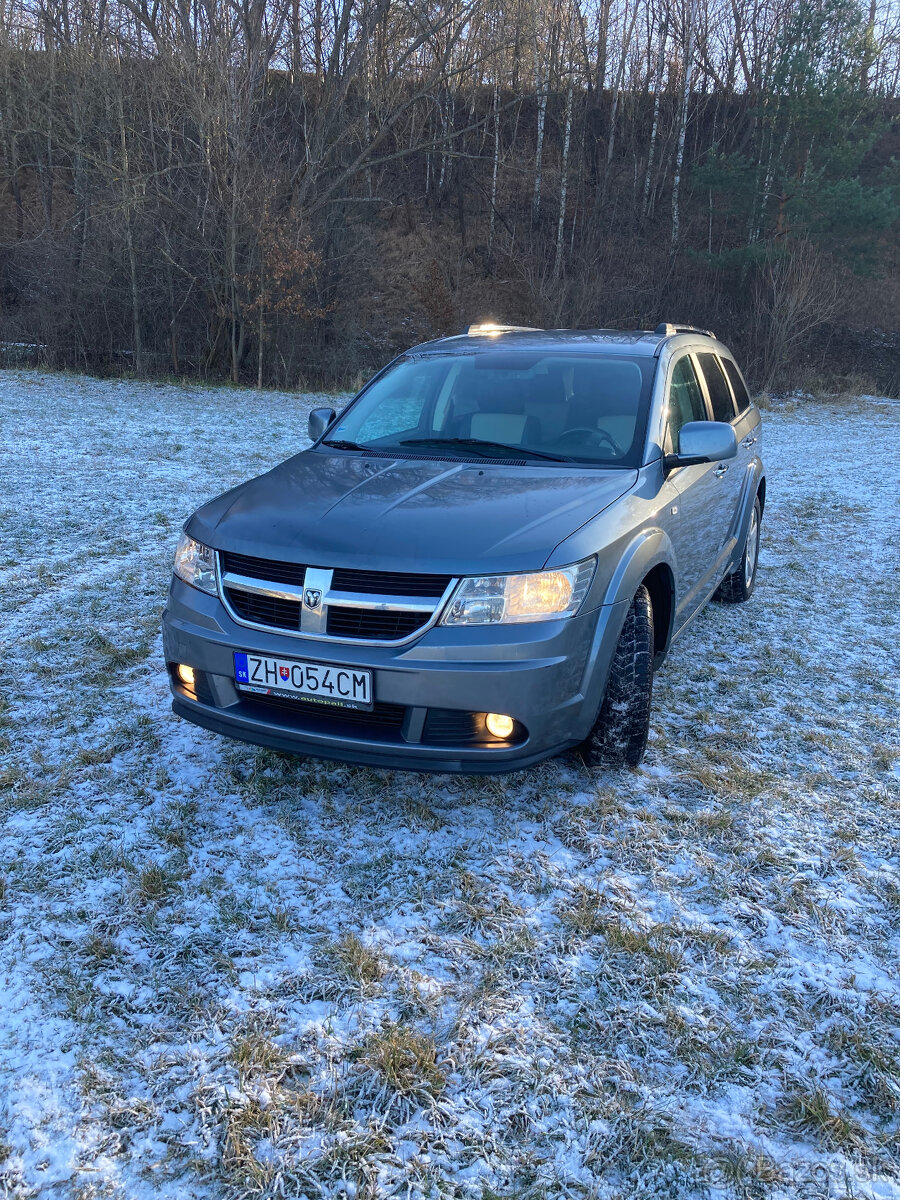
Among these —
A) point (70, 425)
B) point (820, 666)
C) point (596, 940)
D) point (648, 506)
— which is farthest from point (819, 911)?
point (70, 425)

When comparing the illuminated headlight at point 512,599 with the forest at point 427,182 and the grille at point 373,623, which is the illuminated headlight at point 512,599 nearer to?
the grille at point 373,623

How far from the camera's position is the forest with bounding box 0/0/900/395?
1880 centimetres

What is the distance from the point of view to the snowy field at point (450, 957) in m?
1.82

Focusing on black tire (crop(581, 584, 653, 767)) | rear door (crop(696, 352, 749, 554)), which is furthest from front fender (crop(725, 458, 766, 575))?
black tire (crop(581, 584, 653, 767))

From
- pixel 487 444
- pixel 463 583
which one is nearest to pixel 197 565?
pixel 463 583

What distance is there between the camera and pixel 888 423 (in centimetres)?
1941

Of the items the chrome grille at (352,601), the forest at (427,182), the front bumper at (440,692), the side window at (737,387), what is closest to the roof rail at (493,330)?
the side window at (737,387)

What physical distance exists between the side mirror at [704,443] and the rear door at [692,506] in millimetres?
102

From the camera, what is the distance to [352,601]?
2744 millimetres

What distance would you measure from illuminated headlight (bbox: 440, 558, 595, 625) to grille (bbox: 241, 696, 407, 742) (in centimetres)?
38

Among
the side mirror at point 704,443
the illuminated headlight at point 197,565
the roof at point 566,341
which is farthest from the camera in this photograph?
the roof at point 566,341

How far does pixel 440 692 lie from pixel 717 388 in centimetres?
330

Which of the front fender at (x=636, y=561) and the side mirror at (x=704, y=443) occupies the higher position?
the side mirror at (x=704, y=443)

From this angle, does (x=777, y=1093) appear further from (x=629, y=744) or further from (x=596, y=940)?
(x=629, y=744)
